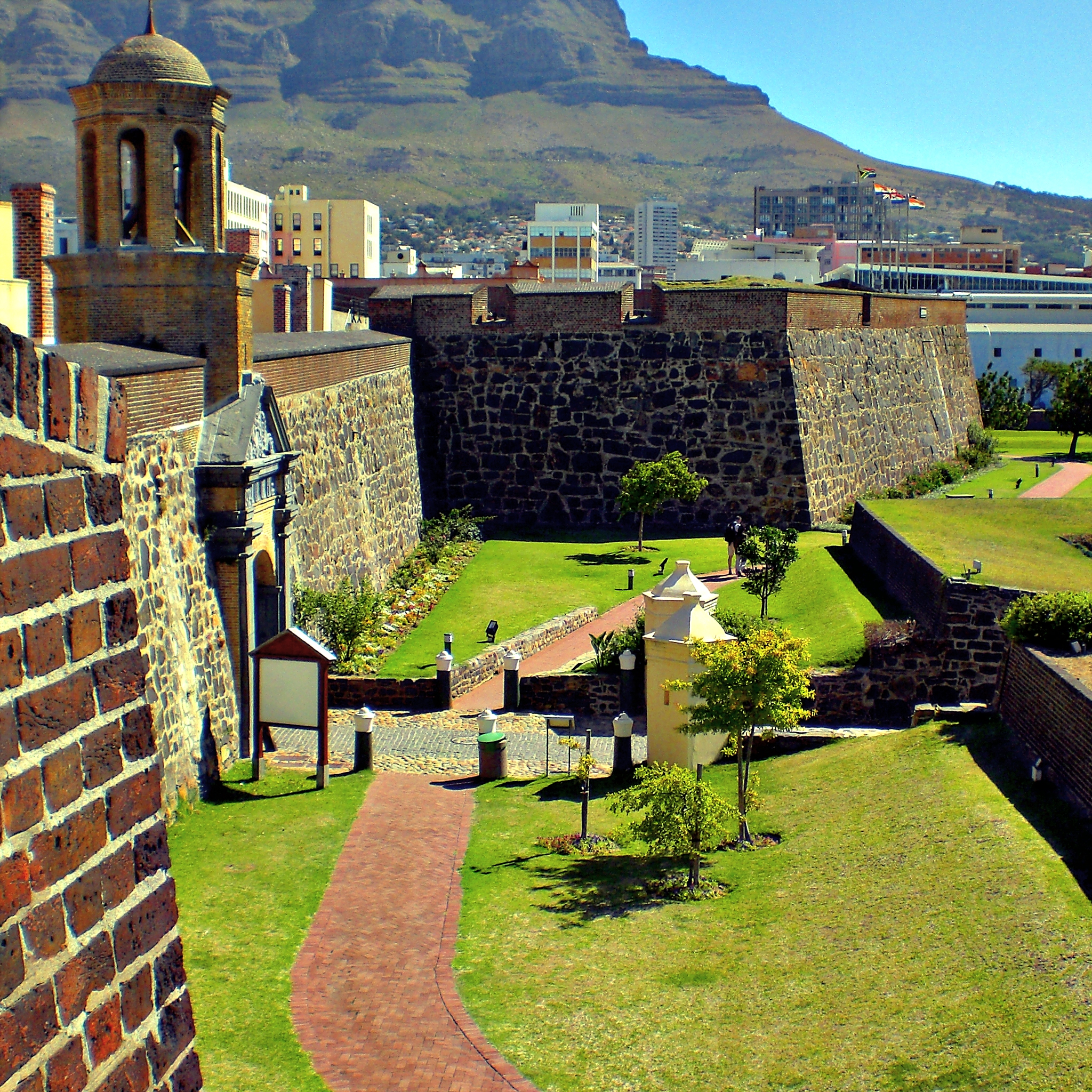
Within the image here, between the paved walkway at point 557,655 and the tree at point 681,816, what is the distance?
5.89m

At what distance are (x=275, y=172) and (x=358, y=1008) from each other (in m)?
154

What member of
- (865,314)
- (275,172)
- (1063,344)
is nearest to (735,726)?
(865,314)

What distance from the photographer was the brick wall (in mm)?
3086

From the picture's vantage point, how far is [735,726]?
12617mm

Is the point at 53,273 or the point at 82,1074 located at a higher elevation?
the point at 53,273

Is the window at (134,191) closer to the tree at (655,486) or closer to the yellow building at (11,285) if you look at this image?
the yellow building at (11,285)

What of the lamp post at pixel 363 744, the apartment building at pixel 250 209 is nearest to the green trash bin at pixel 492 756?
the lamp post at pixel 363 744

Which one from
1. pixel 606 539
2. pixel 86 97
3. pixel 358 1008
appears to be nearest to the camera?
pixel 358 1008

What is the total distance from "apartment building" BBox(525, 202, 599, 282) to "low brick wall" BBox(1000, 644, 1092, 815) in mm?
70981

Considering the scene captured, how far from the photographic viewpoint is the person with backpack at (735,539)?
23625 millimetres

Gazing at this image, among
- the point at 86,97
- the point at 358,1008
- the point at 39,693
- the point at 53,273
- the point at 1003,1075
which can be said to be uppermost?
the point at 86,97

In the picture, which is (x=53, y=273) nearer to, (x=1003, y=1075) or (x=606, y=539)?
(x=1003, y=1075)

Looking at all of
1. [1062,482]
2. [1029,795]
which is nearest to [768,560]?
[1029,795]

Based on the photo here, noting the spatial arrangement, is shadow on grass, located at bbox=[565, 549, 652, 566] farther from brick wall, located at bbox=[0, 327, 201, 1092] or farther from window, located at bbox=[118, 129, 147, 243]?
brick wall, located at bbox=[0, 327, 201, 1092]
